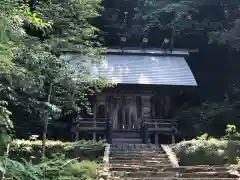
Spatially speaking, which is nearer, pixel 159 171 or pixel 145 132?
pixel 159 171

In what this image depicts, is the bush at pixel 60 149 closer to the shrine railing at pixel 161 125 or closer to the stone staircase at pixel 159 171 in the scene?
the stone staircase at pixel 159 171

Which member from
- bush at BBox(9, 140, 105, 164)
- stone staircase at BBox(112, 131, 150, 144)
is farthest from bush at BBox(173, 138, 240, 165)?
stone staircase at BBox(112, 131, 150, 144)

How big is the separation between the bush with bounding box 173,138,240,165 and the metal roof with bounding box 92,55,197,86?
22.9 feet

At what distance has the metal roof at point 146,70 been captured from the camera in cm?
1794

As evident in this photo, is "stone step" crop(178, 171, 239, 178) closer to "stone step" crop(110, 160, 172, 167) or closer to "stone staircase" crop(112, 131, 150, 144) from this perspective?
"stone step" crop(110, 160, 172, 167)

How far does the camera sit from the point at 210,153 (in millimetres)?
10680

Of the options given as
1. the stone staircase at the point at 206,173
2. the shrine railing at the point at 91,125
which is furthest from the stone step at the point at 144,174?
the shrine railing at the point at 91,125

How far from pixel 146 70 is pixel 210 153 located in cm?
889

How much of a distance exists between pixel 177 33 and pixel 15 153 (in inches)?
563

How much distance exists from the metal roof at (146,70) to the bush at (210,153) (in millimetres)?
6978

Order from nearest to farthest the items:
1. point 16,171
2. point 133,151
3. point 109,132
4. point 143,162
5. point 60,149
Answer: point 16,171
point 143,162
point 133,151
point 60,149
point 109,132

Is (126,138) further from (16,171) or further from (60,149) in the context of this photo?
(16,171)

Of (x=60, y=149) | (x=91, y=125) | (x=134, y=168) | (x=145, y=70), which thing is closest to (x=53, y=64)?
(x=60, y=149)

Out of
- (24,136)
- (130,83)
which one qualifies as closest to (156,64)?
(130,83)
